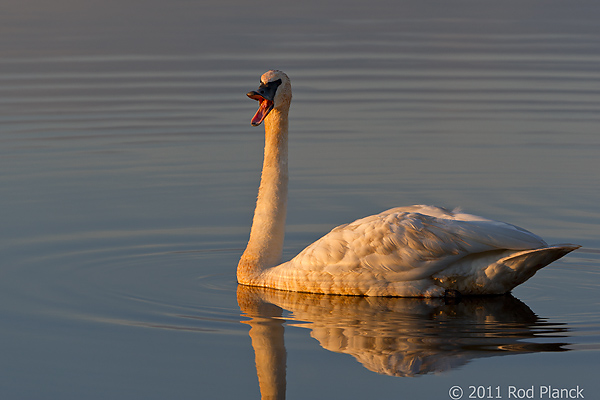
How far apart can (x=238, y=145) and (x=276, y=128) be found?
18.7ft

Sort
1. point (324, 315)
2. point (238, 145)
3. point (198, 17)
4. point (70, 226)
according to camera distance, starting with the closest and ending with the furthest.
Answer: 1. point (324, 315)
2. point (70, 226)
3. point (238, 145)
4. point (198, 17)

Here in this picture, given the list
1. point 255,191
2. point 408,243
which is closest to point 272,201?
point 408,243

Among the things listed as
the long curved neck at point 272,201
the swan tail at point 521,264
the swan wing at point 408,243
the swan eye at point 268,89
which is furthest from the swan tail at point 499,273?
the swan eye at point 268,89

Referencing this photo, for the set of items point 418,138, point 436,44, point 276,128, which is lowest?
point 276,128

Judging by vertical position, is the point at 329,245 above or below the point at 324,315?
above

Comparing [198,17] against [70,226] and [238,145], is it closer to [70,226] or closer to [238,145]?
[238,145]

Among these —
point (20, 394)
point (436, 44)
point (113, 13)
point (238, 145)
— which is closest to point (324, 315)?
point (20, 394)

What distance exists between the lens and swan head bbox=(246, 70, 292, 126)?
10.8 meters

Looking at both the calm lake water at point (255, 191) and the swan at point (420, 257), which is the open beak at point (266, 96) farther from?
the calm lake water at point (255, 191)

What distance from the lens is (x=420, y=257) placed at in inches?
388

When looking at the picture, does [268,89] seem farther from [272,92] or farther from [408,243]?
[408,243]

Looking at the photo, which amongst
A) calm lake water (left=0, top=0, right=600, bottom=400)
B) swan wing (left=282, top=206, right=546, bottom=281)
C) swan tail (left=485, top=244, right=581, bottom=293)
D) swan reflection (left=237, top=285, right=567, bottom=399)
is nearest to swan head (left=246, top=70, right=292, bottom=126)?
swan wing (left=282, top=206, right=546, bottom=281)

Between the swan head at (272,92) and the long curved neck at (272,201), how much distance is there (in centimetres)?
10

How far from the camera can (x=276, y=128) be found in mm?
11055
